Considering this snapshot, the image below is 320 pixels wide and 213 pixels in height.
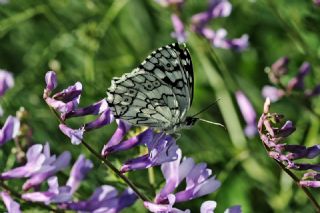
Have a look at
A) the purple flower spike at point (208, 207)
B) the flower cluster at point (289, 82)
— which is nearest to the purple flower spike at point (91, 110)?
the purple flower spike at point (208, 207)

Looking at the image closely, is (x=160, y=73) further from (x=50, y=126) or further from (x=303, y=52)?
(x=50, y=126)

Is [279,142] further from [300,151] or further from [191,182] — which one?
[191,182]

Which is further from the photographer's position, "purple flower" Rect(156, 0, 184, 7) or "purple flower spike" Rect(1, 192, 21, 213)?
"purple flower" Rect(156, 0, 184, 7)

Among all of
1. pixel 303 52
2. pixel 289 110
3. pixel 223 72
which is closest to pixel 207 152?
pixel 223 72

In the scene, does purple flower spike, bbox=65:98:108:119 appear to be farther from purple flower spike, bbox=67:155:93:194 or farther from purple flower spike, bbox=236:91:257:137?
purple flower spike, bbox=236:91:257:137

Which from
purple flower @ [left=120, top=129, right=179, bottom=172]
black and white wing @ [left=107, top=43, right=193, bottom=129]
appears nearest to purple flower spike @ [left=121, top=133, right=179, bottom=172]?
purple flower @ [left=120, top=129, right=179, bottom=172]

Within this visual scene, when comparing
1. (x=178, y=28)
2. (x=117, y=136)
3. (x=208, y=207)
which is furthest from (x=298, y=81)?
(x=208, y=207)

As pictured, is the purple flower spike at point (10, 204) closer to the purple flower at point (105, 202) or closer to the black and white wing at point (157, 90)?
the purple flower at point (105, 202)

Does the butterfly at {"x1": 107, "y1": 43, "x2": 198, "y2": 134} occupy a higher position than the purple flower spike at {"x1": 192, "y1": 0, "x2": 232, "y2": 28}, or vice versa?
the butterfly at {"x1": 107, "y1": 43, "x2": 198, "y2": 134}

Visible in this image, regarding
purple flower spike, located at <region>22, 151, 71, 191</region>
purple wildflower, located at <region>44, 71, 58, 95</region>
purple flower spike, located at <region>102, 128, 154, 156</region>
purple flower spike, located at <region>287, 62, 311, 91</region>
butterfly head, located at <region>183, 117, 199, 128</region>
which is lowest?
purple flower spike, located at <region>287, 62, 311, 91</region>
